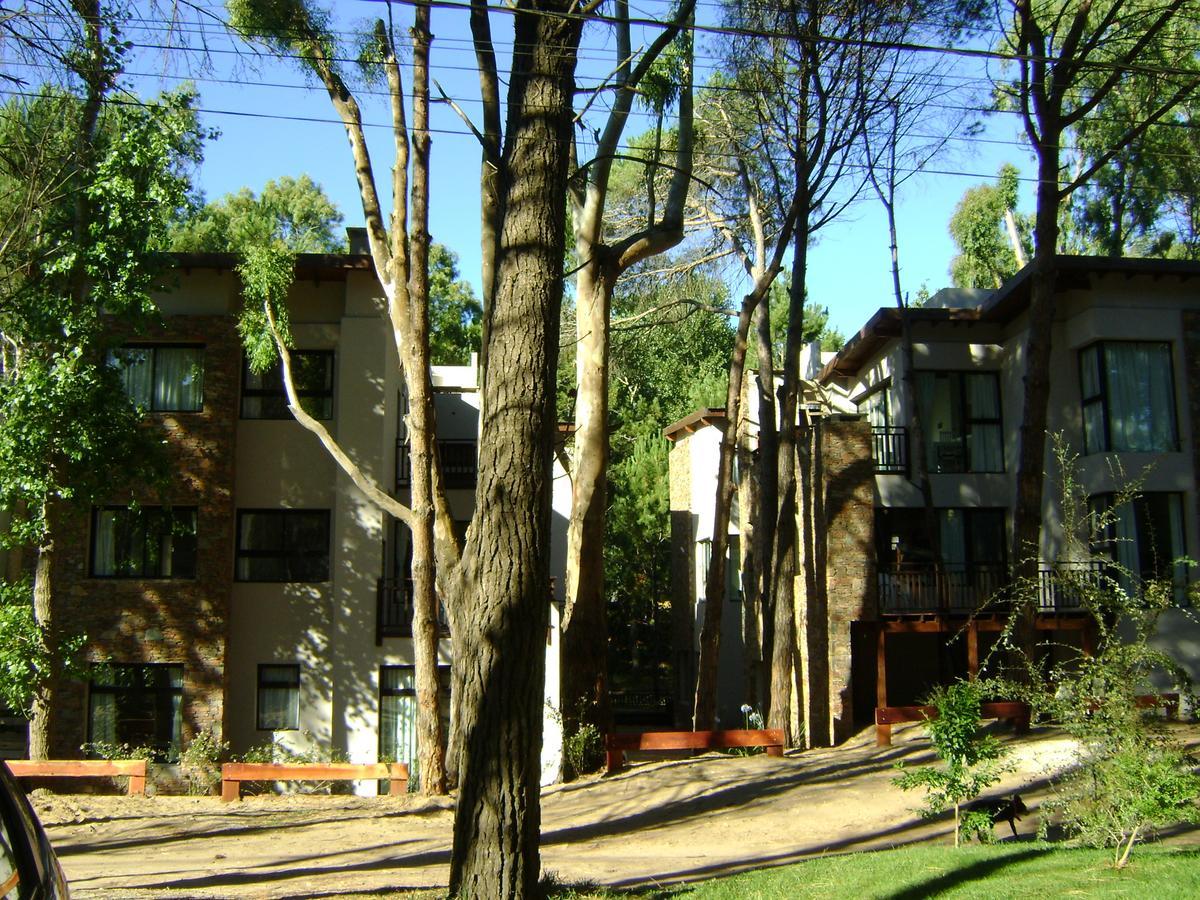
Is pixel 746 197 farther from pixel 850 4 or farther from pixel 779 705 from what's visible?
Answer: pixel 779 705

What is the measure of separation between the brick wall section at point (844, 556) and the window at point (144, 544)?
12092mm

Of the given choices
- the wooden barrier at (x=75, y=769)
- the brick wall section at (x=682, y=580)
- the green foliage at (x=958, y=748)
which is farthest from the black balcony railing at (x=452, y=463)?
the green foliage at (x=958, y=748)

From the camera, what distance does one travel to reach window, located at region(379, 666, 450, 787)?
20.6 meters

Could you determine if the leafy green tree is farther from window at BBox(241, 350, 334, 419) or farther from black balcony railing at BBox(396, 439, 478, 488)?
black balcony railing at BBox(396, 439, 478, 488)

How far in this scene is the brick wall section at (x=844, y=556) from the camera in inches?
861

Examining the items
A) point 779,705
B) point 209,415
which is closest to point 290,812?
point 209,415

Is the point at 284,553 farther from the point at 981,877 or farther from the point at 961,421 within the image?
the point at 981,877

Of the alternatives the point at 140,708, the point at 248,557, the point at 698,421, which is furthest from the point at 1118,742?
the point at 698,421

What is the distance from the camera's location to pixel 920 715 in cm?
1942

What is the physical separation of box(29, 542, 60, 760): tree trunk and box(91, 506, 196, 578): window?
8.06ft

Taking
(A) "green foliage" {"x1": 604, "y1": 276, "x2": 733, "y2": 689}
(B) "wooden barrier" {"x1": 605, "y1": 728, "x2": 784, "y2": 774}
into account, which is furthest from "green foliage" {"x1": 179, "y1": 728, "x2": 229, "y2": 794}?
(A) "green foliage" {"x1": 604, "y1": 276, "x2": 733, "y2": 689}

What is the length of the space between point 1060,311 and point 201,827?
18.8m

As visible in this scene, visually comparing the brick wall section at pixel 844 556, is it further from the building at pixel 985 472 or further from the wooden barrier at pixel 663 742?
the wooden barrier at pixel 663 742

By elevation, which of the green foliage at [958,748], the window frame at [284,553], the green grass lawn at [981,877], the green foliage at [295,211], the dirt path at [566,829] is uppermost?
the green foliage at [295,211]
